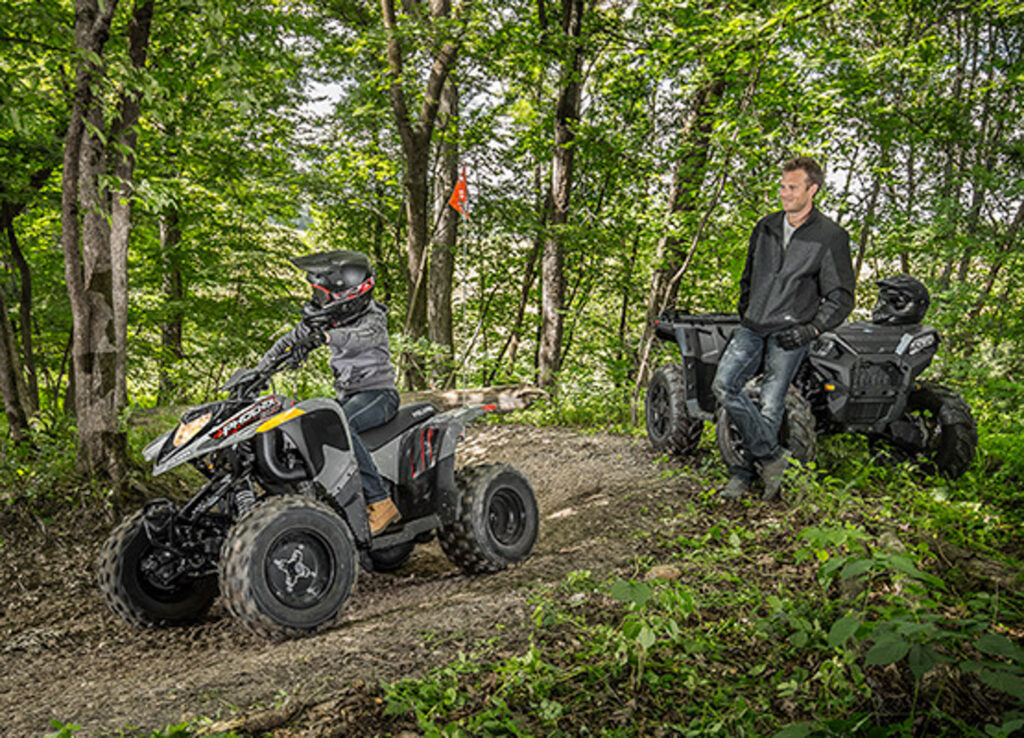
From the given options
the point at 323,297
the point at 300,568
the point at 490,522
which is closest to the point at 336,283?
the point at 323,297

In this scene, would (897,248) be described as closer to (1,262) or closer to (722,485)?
(722,485)

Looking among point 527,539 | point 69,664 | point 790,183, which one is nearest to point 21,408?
point 69,664

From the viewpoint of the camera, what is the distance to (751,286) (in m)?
4.51

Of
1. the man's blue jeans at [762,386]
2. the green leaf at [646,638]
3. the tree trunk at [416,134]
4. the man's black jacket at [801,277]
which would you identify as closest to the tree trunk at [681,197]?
the tree trunk at [416,134]

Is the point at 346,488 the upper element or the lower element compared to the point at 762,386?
lower

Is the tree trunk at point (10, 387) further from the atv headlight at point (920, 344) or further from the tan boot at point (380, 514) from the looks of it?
the atv headlight at point (920, 344)

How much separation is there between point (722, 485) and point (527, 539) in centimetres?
166

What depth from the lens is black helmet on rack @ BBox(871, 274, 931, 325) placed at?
16.3 ft

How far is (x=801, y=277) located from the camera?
423 cm

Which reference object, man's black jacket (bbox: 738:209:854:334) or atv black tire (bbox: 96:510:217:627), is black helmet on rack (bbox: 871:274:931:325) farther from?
atv black tire (bbox: 96:510:217:627)

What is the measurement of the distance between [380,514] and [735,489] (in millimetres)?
2522

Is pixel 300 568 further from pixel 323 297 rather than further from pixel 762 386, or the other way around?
pixel 762 386

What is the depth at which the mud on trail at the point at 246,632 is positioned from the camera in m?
2.46

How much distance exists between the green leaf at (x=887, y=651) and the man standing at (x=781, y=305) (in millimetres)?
2351
